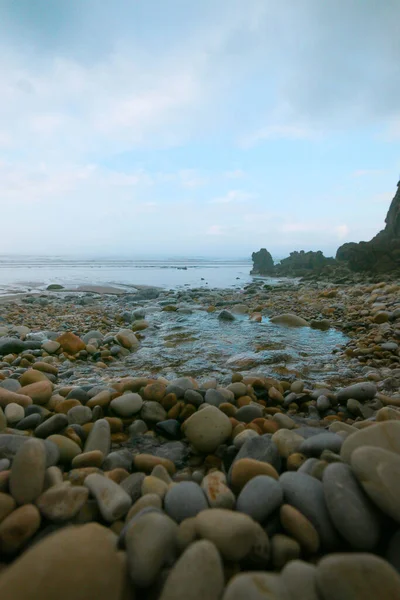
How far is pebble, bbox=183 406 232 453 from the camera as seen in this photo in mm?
1638

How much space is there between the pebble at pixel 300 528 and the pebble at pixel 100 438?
994 mm

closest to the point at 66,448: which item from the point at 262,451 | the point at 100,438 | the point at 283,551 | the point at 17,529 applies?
the point at 100,438

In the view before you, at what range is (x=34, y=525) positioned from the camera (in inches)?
38.2

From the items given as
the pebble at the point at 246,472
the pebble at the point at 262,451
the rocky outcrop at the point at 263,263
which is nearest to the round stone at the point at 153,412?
the pebble at the point at 262,451

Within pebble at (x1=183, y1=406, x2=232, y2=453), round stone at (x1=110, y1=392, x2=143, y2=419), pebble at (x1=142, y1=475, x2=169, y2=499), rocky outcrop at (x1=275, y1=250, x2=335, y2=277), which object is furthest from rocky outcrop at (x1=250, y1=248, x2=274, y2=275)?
pebble at (x1=142, y1=475, x2=169, y2=499)

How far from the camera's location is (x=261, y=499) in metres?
1.03

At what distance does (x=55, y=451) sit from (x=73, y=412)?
469 millimetres

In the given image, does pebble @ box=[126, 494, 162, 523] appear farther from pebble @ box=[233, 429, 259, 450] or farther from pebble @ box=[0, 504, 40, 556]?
pebble @ box=[233, 429, 259, 450]

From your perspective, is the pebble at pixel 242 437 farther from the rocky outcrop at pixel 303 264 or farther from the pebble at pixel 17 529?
the rocky outcrop at pixel 303 264

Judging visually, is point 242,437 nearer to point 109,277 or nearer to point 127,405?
point 127,405

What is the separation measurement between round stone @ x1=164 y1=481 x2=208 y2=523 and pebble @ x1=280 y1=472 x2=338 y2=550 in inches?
12.0

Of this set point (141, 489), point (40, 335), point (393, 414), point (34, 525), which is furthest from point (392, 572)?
point (40, 335)

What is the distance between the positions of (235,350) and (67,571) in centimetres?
325

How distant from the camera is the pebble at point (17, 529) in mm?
925
